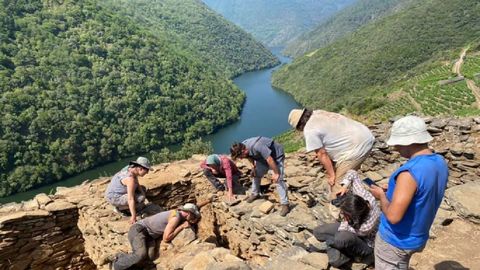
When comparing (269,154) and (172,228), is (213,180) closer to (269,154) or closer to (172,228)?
(269,154)

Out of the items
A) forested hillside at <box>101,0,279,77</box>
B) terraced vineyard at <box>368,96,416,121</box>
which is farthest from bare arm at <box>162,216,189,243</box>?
forested hillside at <box>101,0,279,77</box>

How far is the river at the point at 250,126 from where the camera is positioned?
190 ft

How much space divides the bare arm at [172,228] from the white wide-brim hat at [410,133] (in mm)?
3747

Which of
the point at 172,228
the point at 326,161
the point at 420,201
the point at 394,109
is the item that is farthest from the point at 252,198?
the point at 394,109

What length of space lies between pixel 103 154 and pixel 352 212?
65127 millimetres

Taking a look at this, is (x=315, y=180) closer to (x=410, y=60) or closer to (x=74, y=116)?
(x=74, y=116)

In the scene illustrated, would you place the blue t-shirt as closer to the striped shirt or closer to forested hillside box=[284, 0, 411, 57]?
the striped shirt

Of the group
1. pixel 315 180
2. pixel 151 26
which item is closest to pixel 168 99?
pixel 151 26

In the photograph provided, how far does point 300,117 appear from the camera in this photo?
507cm

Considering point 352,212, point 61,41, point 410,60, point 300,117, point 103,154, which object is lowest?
point 410,60

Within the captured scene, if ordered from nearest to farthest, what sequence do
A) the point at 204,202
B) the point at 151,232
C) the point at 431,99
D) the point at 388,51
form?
the point at 151,232 → the point at 204,202 → the point at 431,99 → the point at 388,51

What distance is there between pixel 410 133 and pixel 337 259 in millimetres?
1834

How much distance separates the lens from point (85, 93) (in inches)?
2869

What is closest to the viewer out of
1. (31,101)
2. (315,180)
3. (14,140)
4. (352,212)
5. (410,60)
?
(352,212)
